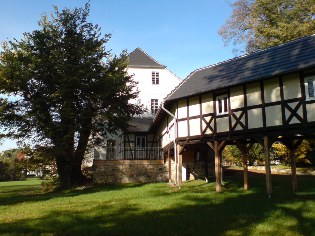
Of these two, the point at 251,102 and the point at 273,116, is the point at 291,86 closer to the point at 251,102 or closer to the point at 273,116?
the point at 273,116

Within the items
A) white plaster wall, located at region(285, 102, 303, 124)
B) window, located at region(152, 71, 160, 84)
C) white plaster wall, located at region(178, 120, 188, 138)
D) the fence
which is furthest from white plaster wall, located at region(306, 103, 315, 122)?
window, located at region(152, 71, 160, 84)

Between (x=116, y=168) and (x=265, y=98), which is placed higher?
(x=265, y=98)

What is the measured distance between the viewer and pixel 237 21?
32656mm

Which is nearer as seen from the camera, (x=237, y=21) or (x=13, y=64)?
(x=13, y=64)

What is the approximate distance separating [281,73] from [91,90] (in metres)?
14.0

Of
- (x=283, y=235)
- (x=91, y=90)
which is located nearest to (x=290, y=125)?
(x=283, y=235)

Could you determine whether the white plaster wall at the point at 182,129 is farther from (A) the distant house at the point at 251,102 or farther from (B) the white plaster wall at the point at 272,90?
(B) the white plaster wall at the point at 272,90

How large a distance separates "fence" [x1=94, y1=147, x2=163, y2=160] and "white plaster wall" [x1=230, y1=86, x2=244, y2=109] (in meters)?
14.2

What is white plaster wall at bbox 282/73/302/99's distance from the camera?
44.6ft

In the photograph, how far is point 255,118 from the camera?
1491 centimetres

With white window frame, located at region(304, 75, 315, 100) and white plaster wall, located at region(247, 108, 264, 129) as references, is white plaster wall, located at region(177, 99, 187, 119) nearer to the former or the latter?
white plaster wall, located at region(247, 108, 264, 129)

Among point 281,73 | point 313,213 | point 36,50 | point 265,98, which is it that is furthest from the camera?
point 36,50

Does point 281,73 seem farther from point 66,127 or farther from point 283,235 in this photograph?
point 66,127

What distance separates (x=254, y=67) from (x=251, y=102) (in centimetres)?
182
